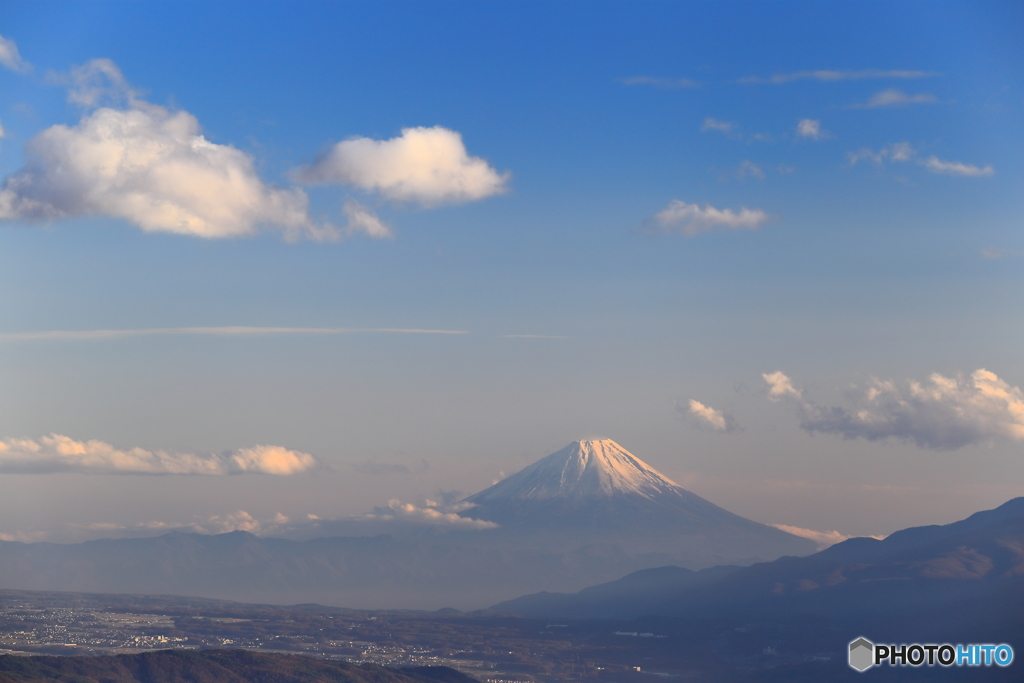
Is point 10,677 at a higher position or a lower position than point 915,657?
lower

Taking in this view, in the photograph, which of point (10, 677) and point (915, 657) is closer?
point (915, 657)
